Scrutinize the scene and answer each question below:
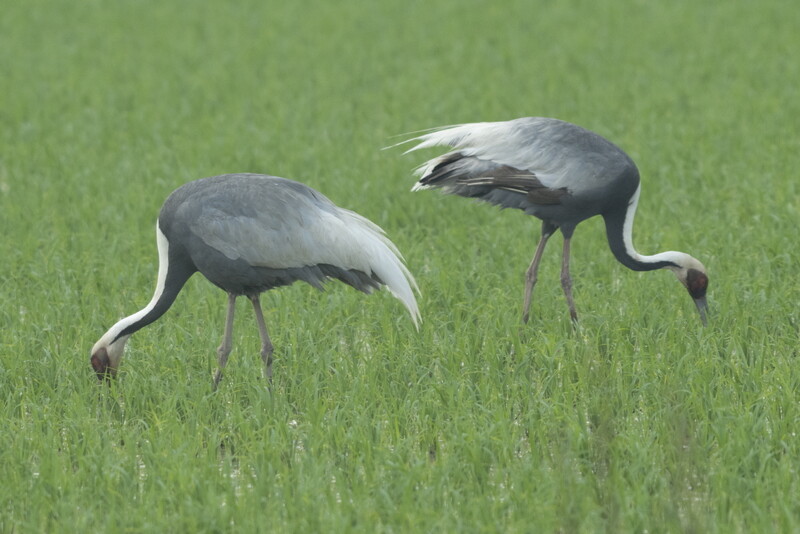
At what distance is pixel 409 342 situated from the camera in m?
5.91

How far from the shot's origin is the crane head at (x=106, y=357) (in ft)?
17.2

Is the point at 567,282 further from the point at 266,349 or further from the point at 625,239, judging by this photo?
the point at 266,349

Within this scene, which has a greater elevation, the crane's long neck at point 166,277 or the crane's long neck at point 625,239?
the crane's long neck at point 166,277

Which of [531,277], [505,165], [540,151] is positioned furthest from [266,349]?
[540,151]

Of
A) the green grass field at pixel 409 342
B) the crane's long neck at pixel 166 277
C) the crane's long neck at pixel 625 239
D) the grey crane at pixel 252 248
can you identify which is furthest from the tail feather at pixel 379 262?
the crane's long neck at pixel 625 239

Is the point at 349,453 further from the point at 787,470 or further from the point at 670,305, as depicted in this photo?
the point at 670,305

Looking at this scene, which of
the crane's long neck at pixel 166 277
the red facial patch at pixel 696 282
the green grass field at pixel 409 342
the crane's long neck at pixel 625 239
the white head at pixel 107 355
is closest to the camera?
the green grass field at pixel 409 342

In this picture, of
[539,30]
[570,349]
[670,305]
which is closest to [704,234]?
[670,305]

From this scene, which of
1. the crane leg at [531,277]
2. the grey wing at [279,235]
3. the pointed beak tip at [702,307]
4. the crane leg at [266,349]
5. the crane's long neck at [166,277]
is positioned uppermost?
the grey wing at [279,235]

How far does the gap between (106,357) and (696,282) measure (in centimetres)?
309

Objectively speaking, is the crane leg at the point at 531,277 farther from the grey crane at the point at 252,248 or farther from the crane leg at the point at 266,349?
the crane leg at the point at 266,349

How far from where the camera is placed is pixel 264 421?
5020mm

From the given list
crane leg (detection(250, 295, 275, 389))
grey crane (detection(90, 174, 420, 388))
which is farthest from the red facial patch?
crane leg (detection(250, 295, 275, 389))

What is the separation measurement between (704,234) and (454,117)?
15.2ft
